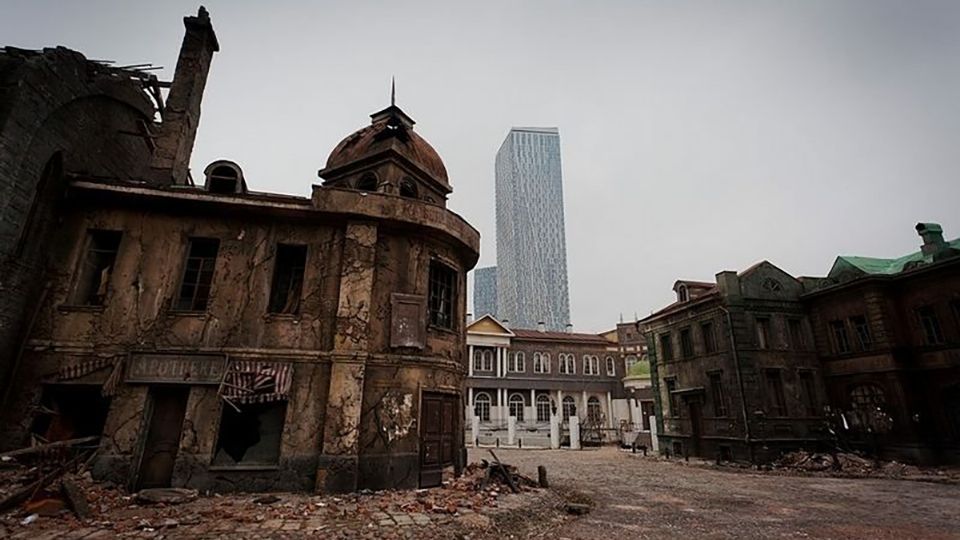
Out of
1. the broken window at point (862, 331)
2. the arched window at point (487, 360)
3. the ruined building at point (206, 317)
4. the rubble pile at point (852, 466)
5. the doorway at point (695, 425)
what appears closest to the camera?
the ruined building at point (206, 317)

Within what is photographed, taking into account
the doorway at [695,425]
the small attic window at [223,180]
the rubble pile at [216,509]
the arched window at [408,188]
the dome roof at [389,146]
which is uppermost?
the dome roof at [389,146]

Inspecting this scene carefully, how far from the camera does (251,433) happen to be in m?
10.2

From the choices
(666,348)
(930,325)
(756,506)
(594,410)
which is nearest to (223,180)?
(756,506)

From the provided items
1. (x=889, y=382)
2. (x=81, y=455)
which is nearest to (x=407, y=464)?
(x=81, y=455)

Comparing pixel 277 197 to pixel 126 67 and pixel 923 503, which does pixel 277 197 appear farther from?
pixel 923 503

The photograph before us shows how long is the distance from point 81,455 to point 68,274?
4.32m

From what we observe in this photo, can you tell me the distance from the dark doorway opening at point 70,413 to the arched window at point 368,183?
8.25m

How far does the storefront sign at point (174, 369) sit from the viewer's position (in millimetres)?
9859

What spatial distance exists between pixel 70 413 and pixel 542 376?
110 ft

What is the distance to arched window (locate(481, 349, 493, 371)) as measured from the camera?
1502 inches

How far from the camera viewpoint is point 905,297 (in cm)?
1859

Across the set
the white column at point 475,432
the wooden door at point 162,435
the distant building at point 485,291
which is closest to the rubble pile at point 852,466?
the white column at point 475,432

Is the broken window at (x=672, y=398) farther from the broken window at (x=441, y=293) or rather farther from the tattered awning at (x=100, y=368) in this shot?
the tattered awning at (x=100, y=368)

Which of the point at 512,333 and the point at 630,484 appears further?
the point at 512,333
